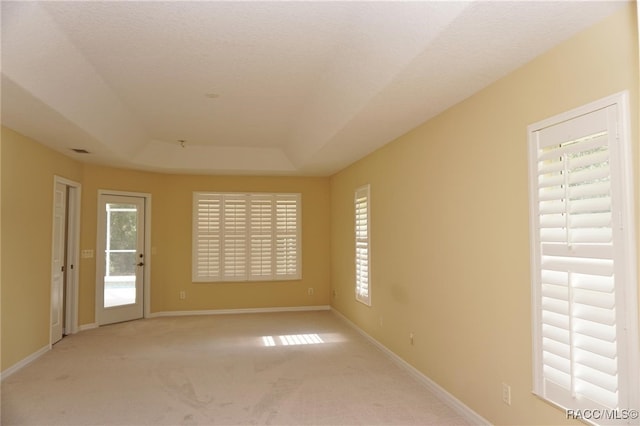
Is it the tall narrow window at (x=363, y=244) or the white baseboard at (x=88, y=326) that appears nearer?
the tall narrow window at (x=363, y=244)

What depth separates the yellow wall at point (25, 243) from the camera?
3900mm

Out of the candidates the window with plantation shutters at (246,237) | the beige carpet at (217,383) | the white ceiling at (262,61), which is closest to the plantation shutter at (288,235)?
the window with plantation shutters at (246,237)

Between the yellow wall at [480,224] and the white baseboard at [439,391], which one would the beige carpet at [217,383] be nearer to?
the white baseboard at [439,391]

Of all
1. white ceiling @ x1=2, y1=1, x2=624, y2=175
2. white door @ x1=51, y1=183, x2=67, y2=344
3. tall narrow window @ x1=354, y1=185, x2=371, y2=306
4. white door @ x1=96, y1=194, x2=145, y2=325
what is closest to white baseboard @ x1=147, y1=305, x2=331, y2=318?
white door @ x1=96, y1=194, x2=145, y2=325

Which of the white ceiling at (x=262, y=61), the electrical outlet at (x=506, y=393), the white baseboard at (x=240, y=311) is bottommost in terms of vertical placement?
the white baseboard at (x=240, y=311)

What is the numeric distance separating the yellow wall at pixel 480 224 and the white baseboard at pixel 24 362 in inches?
150

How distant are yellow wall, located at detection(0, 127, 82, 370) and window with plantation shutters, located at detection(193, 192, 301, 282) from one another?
8.07ft

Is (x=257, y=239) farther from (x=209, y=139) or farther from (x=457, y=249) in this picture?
(x=457, y=249)

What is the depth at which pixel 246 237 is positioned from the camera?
7.13m

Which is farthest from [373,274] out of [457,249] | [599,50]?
[599,50]

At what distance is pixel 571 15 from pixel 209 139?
4.91m

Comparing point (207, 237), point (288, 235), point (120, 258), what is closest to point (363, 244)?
point (288, 235)

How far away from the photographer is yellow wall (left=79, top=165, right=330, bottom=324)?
264 inches

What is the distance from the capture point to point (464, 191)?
3129 millimetres
